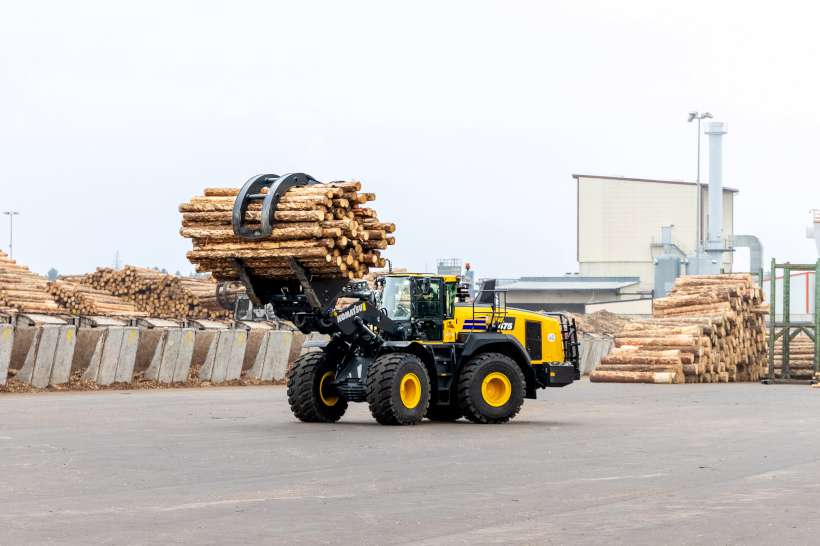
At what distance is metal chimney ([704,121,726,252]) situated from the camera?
74.7m

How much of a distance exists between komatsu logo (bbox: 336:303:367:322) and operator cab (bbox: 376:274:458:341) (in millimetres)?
683

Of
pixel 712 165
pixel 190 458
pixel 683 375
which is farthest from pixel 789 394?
pixel 712 165

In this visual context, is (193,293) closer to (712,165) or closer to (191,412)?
(191,412)

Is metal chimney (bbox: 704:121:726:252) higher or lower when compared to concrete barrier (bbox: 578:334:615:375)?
higher

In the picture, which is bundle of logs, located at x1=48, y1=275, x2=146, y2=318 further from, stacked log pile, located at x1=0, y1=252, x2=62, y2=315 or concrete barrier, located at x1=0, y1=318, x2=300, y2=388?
concrete barrier, located at x1=0, y1=318, x2=300, y2=388

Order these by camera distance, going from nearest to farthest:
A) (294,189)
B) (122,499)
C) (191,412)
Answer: (122,499)
(294,189)
(191,412)

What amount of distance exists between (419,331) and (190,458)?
674 cm

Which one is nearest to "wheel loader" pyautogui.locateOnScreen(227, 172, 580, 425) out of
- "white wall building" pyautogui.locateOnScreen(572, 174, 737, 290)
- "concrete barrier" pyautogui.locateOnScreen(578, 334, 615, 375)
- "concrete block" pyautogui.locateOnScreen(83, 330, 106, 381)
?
"concrete block" pyautogui.locateOnScreen(83, 330, 106, 381)

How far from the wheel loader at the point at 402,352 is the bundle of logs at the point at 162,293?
899 inches

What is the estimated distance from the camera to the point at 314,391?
2091cm

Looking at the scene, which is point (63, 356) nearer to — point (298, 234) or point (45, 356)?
point (45, 356)

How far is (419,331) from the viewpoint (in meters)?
21.3

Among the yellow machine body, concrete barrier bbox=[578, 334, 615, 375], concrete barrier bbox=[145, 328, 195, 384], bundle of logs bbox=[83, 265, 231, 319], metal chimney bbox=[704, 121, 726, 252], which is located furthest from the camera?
metal chimney bbox=[704, 121, 726, 252]

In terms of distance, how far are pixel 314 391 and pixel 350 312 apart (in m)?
1.48
